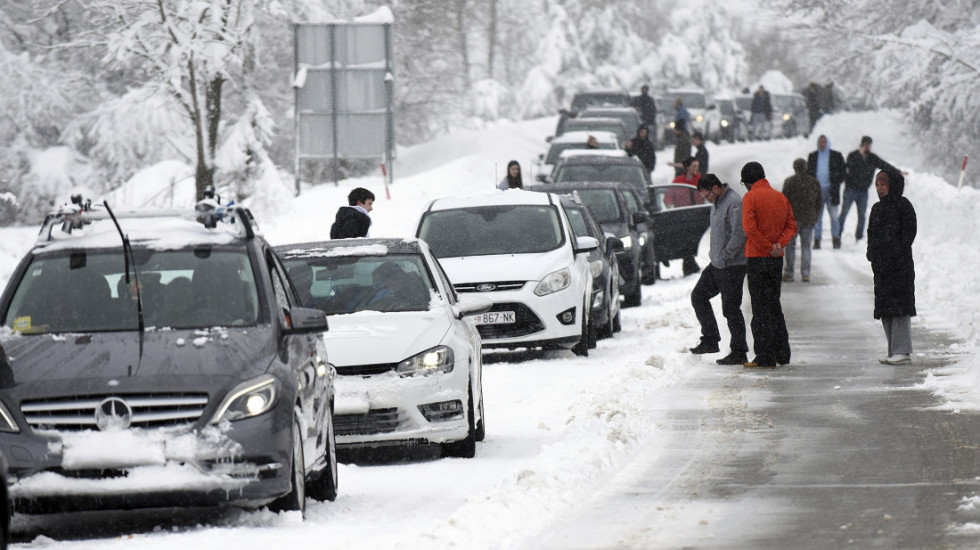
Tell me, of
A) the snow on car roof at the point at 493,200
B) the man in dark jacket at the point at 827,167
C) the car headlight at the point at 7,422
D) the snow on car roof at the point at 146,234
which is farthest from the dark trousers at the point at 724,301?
the man in dark jacket at the point at 827,167

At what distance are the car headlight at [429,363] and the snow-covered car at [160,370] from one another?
1144mm

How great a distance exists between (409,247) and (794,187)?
12764 mm

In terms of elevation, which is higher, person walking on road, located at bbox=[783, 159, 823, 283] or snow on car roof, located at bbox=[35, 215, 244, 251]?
snow on car roof, located at bbox=[35, 215, 244, 251]

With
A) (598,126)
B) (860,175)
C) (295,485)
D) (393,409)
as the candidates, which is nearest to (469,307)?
(393,409)

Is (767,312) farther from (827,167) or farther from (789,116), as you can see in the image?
(789,116)

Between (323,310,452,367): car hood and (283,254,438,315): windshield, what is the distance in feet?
1.17

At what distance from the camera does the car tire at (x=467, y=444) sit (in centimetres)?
978

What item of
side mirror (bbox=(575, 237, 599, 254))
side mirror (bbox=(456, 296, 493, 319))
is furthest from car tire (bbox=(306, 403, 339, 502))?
side mirror (bbox=(575, 237, 599, 254))

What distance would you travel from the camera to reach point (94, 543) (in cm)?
698

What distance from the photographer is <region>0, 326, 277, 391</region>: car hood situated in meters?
7.09

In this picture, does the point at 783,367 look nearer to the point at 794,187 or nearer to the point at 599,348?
the point at 599,348

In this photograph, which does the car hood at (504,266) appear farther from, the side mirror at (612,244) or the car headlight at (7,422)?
the car headlight at (7,422)

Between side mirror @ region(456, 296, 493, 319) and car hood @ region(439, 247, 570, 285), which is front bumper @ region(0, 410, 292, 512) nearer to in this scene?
side mirror @ region(456, 296, 493, 319)

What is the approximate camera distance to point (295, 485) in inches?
291
